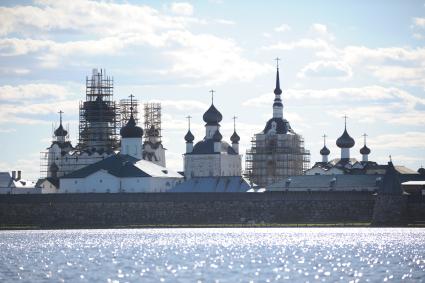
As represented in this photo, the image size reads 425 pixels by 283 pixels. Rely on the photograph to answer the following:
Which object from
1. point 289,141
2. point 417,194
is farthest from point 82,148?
Result: point 417,194

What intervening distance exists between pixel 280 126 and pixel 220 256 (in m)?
78.1

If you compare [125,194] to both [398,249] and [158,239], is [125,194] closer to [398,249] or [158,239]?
[158,239]

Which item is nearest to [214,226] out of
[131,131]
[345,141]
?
[131,131]

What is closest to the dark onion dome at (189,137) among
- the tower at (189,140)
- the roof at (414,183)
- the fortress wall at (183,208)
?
the tower at (189,140)

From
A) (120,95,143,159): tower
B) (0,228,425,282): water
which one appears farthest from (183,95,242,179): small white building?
(0,228,425,282): water

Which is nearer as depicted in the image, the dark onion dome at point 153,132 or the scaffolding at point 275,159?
the scaffolding at point 275,159

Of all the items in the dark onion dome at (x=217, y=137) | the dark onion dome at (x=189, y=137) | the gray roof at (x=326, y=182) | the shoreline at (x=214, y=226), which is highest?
the dark onion dome at (x=189, y=137)

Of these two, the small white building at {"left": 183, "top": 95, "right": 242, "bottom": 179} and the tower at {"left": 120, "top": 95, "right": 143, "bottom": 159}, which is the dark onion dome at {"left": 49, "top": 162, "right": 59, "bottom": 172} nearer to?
the tower at {"left": 120, "top": 95, "right": 143, "bottom": 159}

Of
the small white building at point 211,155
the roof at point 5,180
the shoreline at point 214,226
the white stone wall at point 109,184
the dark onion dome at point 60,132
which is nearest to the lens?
the shoreline at point 214,226

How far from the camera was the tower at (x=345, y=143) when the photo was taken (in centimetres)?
15300

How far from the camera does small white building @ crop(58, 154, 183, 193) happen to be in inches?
4820

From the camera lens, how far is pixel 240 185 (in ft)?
410

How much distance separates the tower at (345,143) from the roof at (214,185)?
29.4 m

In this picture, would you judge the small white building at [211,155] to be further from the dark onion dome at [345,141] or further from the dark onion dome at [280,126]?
the dark onion dome at [345,141]
